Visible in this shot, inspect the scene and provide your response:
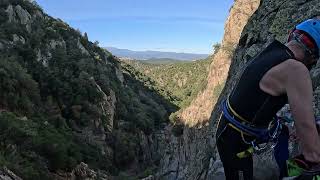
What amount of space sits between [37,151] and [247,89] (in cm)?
3072

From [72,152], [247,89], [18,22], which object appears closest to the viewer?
[247,89]

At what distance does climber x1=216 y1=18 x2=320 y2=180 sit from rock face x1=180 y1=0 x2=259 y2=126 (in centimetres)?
3301

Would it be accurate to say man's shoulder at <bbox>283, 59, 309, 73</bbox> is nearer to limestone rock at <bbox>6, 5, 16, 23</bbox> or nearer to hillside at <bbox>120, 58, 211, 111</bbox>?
limestone rock at <bbox>6, 5, 16, 23</bbox>

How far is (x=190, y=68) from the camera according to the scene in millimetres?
140375

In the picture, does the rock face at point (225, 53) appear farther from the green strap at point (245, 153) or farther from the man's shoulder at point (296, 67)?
the man's shoulder at point (296, 67)

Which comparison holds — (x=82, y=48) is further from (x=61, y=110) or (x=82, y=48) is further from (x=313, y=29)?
(x=313, y=29)

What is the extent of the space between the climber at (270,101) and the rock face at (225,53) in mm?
33015

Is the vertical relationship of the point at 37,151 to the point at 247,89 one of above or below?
below

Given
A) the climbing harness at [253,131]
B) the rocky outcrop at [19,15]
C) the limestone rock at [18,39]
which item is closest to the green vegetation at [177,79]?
the rocky outcrop at [19,15]

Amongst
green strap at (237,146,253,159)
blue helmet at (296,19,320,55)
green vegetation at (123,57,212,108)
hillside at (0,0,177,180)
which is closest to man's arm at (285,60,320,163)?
blue helmet at (296,19,320,55)

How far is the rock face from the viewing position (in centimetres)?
3969

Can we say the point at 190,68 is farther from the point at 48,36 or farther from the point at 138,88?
the point at 48,36

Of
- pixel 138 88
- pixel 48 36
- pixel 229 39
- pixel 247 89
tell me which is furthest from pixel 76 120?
pixel 247 89

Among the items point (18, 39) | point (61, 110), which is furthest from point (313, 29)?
point (18, 39)
